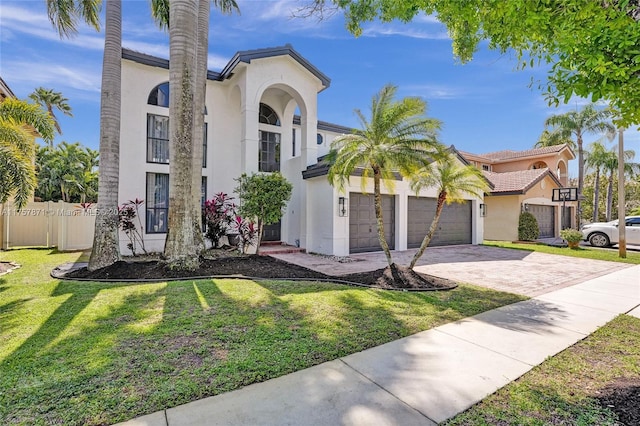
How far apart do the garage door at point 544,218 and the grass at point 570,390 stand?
1911cm

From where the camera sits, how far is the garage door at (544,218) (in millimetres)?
20495

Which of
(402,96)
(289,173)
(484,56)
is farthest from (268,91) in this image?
(484,56)

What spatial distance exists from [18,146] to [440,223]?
56.3ft

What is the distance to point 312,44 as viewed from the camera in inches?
534

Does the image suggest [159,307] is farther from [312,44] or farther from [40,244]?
[40,244]

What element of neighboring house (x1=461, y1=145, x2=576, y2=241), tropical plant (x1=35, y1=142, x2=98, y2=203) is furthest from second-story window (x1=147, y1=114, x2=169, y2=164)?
neighboring house (x1=461, y1=145, x2=576, y2=241)

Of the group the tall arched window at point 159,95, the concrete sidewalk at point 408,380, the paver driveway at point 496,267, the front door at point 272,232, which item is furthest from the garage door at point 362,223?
the tall arched window at point 159,95

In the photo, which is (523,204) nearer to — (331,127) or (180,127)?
(331,127)

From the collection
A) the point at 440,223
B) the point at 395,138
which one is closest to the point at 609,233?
the point at 440,223

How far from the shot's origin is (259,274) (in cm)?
834

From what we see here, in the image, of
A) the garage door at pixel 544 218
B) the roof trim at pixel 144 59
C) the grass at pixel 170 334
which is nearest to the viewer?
the grass at pixel 170 334

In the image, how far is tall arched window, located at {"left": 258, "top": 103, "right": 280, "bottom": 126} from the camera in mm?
14766

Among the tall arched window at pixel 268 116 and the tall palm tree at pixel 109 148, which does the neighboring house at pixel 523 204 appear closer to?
the tall arched window at pixel 268 116

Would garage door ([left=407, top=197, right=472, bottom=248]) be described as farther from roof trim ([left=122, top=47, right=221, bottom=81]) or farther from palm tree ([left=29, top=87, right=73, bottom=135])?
palm tree ([left=29, top=87, right=73, bottom=135])
